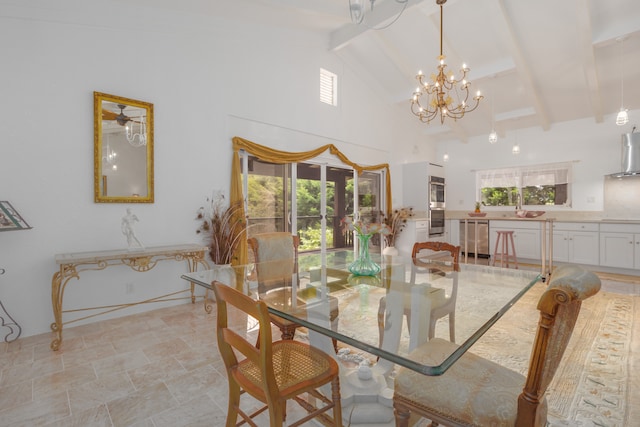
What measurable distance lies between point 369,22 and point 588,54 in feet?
10.2

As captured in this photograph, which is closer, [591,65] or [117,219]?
[117,219]

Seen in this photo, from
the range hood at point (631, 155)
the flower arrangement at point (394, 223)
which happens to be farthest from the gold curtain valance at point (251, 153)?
the range hood at point (631, 155)

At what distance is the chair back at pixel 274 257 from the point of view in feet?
7.22

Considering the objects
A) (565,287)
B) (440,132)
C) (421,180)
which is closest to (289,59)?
(421,180)

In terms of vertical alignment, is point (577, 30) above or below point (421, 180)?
above

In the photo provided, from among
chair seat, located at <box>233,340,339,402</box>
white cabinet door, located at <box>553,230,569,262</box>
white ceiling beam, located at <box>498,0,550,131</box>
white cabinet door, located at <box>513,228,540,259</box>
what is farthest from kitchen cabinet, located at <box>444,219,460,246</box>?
chair seat, located at <box>233,340,339,402</box>

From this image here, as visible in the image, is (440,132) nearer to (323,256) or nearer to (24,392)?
(323,256)

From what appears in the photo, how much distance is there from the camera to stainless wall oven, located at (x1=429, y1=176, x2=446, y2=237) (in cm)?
714

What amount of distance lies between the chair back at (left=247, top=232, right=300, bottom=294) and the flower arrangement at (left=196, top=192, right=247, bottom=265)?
1.16m

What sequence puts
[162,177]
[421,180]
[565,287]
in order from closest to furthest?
[565,287] < [162,177] < [421,180]

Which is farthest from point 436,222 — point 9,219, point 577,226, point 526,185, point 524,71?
point 9,219

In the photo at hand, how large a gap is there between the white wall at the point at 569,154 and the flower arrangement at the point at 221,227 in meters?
5.91

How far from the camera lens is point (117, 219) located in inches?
135

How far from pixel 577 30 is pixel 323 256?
477cm
